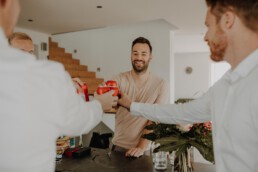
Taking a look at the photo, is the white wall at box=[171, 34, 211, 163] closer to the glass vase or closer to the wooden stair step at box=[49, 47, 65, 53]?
the wooden stair step at box=[49, 47, 65, 53]

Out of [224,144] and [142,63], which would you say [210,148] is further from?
[142,63]

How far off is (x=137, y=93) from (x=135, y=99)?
0.18ft

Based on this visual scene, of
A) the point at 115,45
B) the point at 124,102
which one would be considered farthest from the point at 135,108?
the point at 115,45

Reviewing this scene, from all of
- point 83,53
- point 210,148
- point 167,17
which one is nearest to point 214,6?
Answer: point 210,148

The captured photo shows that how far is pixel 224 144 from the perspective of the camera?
1.01 metres

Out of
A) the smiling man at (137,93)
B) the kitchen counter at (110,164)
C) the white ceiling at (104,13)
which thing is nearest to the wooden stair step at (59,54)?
the white ceiling at (104,13)

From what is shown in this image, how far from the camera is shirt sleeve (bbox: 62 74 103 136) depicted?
790 millimetres

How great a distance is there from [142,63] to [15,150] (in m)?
1.84

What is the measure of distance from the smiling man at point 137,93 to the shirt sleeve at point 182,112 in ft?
2.31

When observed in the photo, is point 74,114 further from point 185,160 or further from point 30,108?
point 185,160

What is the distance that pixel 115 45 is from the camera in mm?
7961

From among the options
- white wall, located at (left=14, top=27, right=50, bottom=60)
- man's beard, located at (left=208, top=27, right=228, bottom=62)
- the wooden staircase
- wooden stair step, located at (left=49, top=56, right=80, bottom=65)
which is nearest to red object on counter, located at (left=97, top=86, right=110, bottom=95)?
man's beard, located at (left=208, top=27, right=228, bottom=62)

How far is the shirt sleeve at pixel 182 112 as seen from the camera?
52.6 inches

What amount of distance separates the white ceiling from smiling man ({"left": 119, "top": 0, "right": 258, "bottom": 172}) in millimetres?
4162
